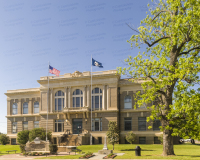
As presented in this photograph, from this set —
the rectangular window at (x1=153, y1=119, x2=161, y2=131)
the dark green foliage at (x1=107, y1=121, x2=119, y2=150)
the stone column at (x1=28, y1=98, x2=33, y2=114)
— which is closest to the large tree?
the dark green foliage at (x1=107, y1=121, x2=119, y2=150)

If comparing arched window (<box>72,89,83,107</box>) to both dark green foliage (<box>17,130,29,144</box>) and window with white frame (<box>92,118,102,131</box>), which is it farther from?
dark green foliage (<box>17,130,29,144</box>)

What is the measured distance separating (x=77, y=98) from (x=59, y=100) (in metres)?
3.99

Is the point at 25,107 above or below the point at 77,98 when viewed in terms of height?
below

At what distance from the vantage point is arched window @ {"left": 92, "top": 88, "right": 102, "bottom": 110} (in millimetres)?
44531

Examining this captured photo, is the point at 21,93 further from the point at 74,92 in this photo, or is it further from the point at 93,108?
the point at 93,108

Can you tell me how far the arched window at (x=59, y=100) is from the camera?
46.9 m

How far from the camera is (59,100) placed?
47.1 meters

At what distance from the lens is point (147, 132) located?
42.2m

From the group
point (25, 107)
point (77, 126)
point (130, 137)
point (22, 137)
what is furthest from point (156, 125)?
point (25, 107)

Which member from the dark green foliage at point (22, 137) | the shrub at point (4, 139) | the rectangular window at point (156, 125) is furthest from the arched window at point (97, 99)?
the shrub at point (4, 139)

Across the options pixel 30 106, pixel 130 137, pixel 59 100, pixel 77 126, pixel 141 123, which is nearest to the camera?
pixel 130 137

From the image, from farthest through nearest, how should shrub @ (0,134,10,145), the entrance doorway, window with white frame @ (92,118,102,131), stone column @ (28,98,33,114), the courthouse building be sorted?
stone column @ (28,98,33,114) < shrub @ (0,134,10,145) < the entrance doorway < window with white frame @ (92,118,102,131) < the courthouse building

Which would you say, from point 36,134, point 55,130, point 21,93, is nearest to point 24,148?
point 36,134

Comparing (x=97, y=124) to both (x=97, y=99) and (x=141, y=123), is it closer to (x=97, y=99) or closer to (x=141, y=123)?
(x=97, y=99)
